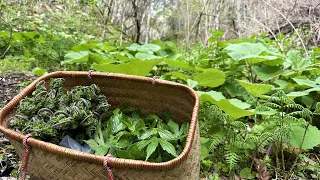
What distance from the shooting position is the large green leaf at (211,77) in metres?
1.50

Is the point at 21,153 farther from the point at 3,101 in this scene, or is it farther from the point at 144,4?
the point at 144,4

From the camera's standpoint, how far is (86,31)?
20.0 ft

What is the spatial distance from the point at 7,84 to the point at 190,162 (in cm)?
152

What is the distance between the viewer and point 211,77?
1526 millimetres

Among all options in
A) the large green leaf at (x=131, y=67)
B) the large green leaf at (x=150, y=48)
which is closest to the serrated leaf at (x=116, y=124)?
the large green leaf at (x=131, y=67)

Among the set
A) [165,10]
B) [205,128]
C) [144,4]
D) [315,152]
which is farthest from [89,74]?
[165,10]

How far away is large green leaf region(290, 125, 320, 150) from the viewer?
1174 mm

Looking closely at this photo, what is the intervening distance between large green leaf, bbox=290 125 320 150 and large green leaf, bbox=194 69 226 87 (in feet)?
1.37

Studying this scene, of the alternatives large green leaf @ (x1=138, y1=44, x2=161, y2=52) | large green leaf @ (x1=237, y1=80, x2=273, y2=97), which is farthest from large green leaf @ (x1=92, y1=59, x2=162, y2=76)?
large green leaf @ (x1=138, y1=44, x2=161, y2=52)

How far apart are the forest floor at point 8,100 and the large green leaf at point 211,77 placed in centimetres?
89

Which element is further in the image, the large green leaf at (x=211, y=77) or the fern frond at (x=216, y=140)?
the large green leaf at (x=211, y=77)

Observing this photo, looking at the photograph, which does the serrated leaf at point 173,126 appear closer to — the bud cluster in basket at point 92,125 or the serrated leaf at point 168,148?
the bud cluster in basket at point 92,125

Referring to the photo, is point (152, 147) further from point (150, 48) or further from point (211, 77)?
point (150, 48)

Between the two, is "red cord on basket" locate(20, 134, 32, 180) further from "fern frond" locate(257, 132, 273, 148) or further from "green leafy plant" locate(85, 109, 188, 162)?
"fern frond" locate(257, 132, 273, 148)
